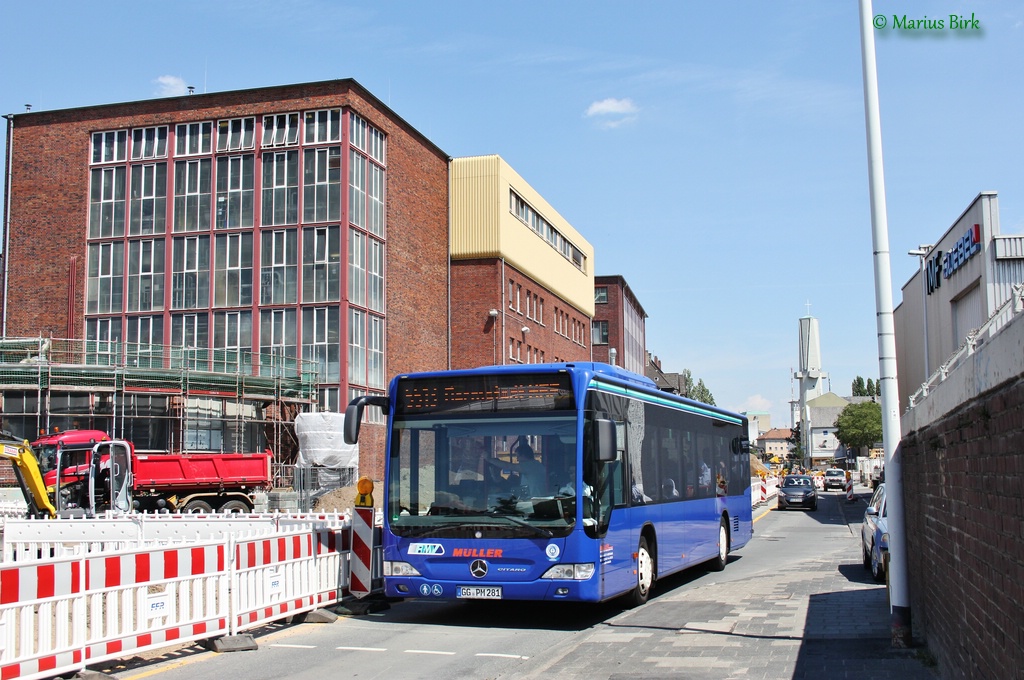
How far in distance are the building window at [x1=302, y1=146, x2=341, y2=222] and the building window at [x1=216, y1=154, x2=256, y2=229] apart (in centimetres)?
280

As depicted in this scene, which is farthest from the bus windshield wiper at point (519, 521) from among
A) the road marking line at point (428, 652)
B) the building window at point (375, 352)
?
the building window at point (375, 352)

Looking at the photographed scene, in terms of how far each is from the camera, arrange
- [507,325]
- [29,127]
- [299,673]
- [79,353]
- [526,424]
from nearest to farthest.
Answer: [299,673] → [526,424] → [79,353] → [29,127] → [507,325]

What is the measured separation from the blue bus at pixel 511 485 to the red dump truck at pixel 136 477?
14.2 metres

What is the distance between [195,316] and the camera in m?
48.6

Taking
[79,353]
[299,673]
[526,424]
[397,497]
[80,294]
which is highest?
[80,294]

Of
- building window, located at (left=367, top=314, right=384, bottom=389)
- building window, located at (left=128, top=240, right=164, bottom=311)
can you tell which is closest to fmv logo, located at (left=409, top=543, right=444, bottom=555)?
building window, located at (left=367, top=314, right=384, bottom=389)

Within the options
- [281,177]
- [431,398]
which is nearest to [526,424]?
[431,398]

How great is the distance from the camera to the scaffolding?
130 ft

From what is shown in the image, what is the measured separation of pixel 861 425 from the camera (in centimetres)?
12462

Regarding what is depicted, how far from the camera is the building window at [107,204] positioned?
50.0 m

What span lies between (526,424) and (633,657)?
3333mm

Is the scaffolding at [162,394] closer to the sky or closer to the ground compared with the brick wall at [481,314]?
closer to the ground

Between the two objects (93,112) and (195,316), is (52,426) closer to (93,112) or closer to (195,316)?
(195,316)

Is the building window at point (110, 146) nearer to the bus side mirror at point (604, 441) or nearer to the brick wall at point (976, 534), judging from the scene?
the bus side mirror at point (604, 441)
